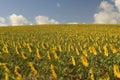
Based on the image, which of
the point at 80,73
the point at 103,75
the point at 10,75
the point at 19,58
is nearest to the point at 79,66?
the point at 80,73

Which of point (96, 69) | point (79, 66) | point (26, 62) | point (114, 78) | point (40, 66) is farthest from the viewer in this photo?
point (26, 62)

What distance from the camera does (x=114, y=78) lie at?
29.0 ft

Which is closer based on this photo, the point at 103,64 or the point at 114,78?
the point at 114,78

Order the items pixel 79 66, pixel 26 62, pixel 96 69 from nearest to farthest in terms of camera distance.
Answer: pixel 96 69, pixel 79 66, pixel 26 62

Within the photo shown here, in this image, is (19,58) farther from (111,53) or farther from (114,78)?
(114,78)

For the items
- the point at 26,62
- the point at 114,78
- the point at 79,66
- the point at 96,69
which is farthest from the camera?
the point at 26,62

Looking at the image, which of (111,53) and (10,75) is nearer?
(10,75)

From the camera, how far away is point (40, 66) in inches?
432

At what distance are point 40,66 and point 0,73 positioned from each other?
1424 mm

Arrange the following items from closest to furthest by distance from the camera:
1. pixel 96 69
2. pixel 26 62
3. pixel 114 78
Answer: pixel 114 78
pixel 96 69
pixel 26 62

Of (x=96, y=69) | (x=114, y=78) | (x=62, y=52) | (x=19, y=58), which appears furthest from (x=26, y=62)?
(x=114, y=78)

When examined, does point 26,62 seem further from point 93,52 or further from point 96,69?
point 96,69

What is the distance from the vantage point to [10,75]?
1008 cm

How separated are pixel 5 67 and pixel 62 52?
2.88 meters
